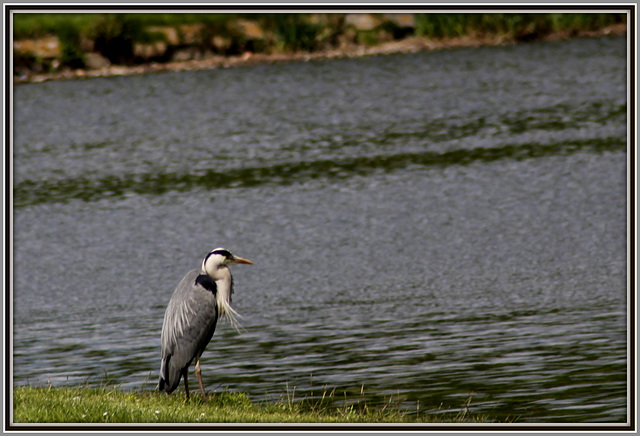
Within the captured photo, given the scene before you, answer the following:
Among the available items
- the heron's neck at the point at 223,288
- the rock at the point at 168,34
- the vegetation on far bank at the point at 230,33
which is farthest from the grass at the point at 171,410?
the rock at the point at 168,34

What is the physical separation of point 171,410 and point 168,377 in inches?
58.8

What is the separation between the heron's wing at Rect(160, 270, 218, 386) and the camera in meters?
13.4

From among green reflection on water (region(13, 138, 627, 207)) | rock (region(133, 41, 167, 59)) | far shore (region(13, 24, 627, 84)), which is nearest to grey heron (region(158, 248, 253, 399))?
green reflection on water (region(13, 138, 627, 207))

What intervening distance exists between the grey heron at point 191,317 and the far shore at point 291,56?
169 feet

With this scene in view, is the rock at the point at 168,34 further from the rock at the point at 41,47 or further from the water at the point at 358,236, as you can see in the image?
the water at the point at 358,236

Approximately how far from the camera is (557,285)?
20875 mm

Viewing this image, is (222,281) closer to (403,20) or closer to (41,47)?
(403,20)

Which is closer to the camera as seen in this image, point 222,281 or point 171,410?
point 171,410

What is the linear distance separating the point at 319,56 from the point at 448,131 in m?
26.1

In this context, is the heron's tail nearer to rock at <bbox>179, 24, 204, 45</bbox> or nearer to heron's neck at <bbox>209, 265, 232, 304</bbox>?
heron's neck at <bbox>209, 265, 232, 304</bbox>

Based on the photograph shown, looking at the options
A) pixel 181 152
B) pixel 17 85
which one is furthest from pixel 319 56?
pixel 181 152

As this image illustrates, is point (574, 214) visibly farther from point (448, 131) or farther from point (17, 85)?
point (17, 85)

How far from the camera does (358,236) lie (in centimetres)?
2622

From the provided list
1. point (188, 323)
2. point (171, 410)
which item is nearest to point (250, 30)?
point (188, 323)
